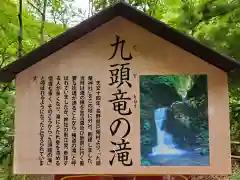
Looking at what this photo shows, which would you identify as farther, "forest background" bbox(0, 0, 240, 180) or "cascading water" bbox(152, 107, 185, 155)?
"forest background" bbox(0, 0, 240, 180)

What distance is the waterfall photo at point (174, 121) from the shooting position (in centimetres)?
191

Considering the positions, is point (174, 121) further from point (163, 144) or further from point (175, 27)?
point (175, 27)

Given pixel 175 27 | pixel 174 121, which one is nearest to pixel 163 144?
pixel 174 121

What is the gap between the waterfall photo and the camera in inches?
75.1

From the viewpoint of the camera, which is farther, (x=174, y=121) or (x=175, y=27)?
(x=175, y=27)

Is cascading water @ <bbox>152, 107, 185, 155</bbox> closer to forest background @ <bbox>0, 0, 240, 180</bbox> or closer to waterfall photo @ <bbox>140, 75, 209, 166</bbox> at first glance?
waterfall photo @ <bbox>140, 75, 209, 166</bbox>

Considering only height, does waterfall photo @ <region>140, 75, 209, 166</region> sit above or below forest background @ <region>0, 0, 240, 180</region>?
below

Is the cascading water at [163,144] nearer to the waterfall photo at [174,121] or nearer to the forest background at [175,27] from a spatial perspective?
the waterfall photo at [174,121]

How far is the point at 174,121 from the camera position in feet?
6.32

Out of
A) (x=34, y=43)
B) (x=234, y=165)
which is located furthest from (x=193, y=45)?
(x=234, y=165)

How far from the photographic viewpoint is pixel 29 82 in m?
2.01

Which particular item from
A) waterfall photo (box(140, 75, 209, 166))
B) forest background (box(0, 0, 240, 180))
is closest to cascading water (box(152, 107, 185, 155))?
waterfall photo (box(140, 75, 209, 166))

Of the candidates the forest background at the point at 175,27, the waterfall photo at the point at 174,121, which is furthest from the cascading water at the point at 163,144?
the forest background at the point at 175,27

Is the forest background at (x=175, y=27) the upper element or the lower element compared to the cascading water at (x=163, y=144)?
upper
